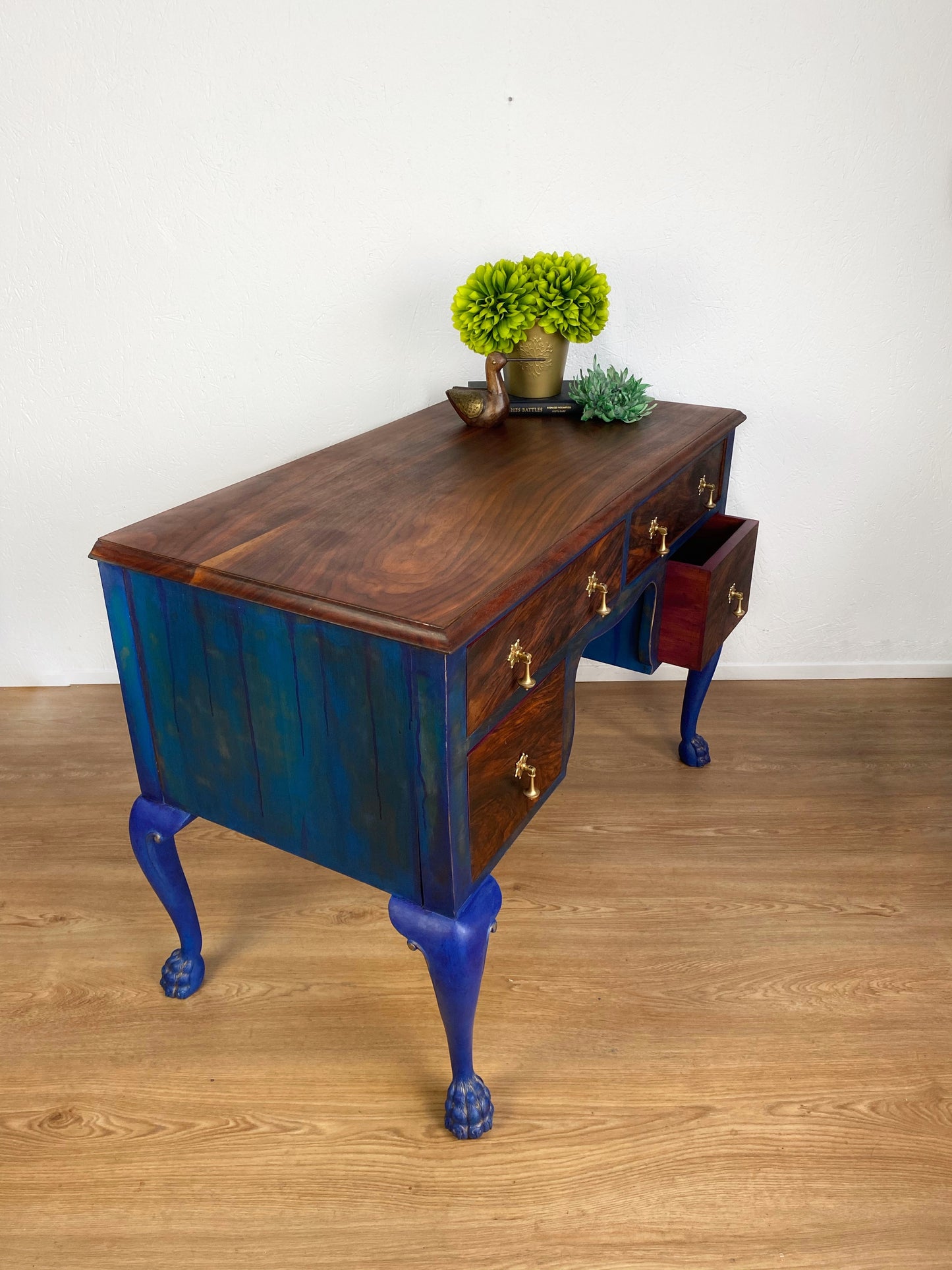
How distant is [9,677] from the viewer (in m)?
2.45

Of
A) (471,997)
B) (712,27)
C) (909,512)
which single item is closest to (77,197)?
(712,27)

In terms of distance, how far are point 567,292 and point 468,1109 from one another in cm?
129

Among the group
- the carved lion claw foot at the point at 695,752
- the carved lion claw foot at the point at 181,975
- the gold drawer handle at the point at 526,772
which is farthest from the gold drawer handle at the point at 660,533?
the carved lion claw foot at the point at 181,975

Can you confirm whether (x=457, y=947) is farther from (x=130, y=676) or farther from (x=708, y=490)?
(x=708, y=490)

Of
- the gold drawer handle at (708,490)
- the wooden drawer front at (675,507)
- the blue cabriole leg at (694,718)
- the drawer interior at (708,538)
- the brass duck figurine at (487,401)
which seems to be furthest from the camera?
the blue cabriole leg at (694,718)

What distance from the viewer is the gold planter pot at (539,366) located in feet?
5.74

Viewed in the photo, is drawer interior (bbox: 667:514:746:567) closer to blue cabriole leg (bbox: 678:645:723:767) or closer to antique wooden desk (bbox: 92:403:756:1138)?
blue cabriole leg (bbox: 678:645:723:767)

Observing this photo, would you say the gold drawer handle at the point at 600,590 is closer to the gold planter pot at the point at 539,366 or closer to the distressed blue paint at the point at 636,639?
the distressed blue paint at the point at 636,639

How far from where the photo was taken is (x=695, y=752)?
209 centimetres

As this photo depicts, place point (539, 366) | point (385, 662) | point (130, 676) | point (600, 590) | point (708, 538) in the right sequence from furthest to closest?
1. point (708, 538)
2. point (539, 366)
3. point (600, 590)
4. point (130, 676)
5. point (385, 662)

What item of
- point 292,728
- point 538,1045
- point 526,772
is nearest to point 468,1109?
point 538,1045

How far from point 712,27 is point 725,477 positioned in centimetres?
84

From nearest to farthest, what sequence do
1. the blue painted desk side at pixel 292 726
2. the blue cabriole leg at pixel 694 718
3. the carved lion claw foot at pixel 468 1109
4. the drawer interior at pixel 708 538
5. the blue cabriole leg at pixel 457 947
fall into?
1. the blue painted desk side at pixel 292 726
2. the blue cabriole leg at pixel 457 947
3. the carved lion claw foot at pixel 468 1109
4. the drawer interior at pixel 708 538
5. the blue cabriole leg at pixel 694 718

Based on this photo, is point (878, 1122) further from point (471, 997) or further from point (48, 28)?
point (48, 28)
